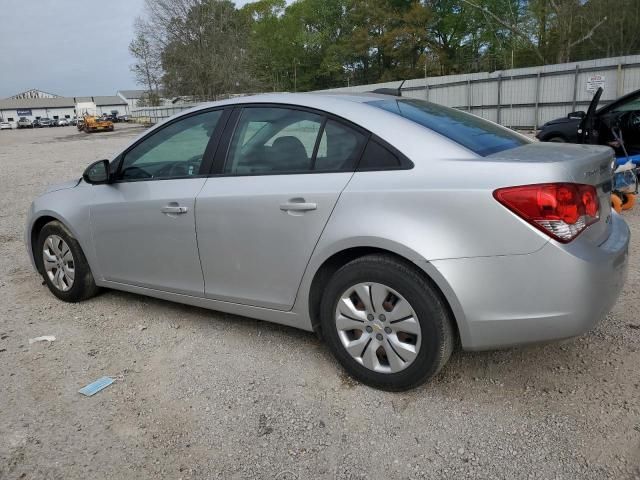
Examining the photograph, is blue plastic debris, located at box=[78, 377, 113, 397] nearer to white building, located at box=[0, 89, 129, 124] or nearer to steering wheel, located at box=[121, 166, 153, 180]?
steering wheel, located at box=[121, 166, 153, 180]

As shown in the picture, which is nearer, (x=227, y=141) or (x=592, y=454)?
(x=592, y=454)

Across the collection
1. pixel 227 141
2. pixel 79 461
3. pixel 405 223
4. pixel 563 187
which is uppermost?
pixel 227 141

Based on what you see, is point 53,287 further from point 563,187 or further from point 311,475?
point 563,187

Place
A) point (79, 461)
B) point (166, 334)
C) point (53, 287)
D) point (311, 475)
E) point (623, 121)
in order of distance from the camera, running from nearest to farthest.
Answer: point (311, 475) < point (79, 461) < point (166, 334) < point (53, 287) < point (623, 121)

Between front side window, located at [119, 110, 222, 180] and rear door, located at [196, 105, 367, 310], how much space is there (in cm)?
21

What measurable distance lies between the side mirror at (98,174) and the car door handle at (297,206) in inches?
63.7

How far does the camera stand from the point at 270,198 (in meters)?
2.98

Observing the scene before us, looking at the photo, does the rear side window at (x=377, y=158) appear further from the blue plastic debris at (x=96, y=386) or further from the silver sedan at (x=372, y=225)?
the blue plastic debris at (x=96, y=386)

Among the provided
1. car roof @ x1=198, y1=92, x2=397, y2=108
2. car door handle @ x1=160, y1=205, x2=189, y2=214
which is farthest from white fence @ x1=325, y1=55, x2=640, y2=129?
car door handle @ x1=160, y1=205, x2=189, y2=214

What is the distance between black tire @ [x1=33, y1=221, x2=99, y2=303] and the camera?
413cm

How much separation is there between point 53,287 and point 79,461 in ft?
7.75

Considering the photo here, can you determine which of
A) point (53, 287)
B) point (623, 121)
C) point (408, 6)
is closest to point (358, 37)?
point (408, 6)

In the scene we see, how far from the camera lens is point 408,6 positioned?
52000 millimetres

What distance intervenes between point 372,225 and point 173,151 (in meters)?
1.74
